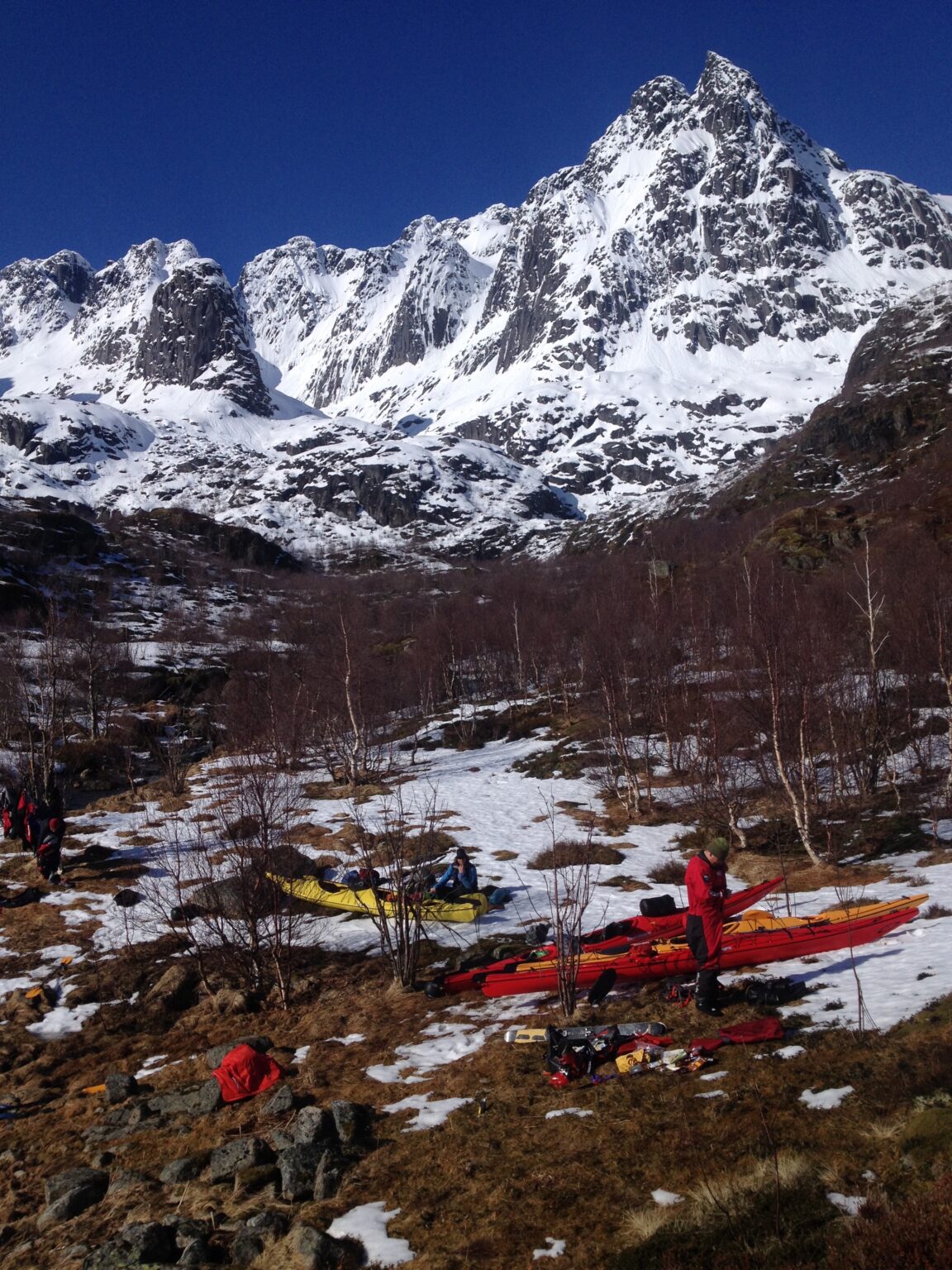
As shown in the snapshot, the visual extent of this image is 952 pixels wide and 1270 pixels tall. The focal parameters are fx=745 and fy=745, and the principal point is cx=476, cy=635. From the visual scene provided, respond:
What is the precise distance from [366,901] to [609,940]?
621 cm

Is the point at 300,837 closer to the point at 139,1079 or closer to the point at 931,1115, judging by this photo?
the point at 139,1079

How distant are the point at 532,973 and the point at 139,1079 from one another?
224 inches

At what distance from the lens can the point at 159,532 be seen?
15800 cm

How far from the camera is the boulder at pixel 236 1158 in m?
7.16

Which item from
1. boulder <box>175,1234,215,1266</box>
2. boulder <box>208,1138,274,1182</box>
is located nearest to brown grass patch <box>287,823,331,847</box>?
boulder <box>208,1138,274,1182</box>

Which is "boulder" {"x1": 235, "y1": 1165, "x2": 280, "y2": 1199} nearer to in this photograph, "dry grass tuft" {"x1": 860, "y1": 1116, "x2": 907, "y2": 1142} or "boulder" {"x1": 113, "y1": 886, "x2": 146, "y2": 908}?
"dry grass tuft" {"x1": 860, "y1": 1116, "x2": 907, "y2": 1142}

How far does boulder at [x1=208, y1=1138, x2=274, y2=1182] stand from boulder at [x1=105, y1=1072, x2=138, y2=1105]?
9.23 feet

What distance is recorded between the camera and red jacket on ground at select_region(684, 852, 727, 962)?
9.77 meters

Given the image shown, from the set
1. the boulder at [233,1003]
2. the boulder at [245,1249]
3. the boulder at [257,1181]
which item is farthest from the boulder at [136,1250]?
the boulder at [233,1003]

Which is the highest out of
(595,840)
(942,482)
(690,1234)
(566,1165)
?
(942,482)

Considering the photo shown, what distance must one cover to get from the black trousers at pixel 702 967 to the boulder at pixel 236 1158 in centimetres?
538

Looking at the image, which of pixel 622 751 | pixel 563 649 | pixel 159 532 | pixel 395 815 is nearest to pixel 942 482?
pixel 563 649

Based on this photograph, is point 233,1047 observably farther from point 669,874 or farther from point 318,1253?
point 669,874

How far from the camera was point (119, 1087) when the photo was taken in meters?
9.59
